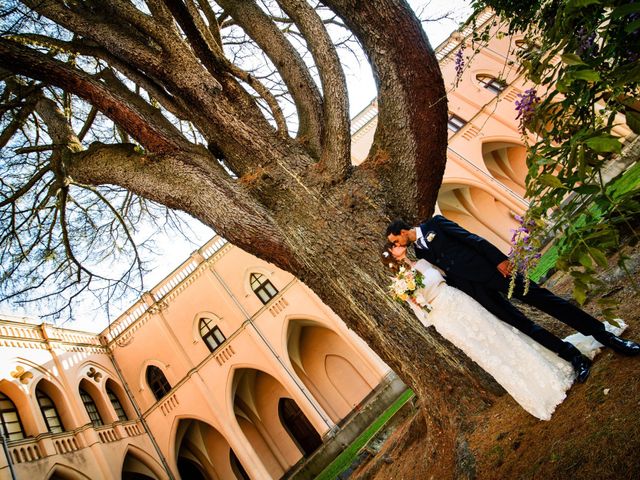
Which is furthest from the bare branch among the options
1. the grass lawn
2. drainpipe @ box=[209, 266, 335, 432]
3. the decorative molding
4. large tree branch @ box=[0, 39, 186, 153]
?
drainpipe @ box=[209, 266, 335, 432]

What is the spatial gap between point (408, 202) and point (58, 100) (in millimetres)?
6515

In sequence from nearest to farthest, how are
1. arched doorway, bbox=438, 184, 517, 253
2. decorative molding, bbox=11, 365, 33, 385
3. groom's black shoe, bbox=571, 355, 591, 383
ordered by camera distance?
groom's black shoe, bbox=571, 355, 591, 383
decorative molding, bbox=11, 365, 33, 385
arched doorway, bbox=438, 184, 517, 253

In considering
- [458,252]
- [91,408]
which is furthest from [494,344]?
[91,408]

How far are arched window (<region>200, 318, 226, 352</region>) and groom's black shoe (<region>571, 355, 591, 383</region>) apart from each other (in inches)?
592

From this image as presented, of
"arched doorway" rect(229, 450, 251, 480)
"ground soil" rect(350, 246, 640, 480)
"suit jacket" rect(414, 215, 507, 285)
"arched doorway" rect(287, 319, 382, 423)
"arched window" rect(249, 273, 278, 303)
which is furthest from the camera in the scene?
"arched window" rect(249, 273, 278, 303)

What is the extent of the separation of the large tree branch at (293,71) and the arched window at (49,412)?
14150 millimetres

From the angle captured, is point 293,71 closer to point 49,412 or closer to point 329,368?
point 329,368

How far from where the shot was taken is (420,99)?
3668 mm

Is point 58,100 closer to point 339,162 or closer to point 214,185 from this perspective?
point 214,185

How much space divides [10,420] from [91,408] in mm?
3295

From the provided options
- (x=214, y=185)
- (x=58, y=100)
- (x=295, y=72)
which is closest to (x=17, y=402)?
(x=58, y=100)

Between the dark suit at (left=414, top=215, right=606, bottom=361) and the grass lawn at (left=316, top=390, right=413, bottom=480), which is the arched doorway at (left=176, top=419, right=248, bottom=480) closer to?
the grass lawn at (left=316, top=390, right=413, bottom=480)

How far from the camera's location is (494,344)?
10.5ft

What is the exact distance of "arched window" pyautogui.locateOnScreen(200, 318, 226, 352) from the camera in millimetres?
16359
